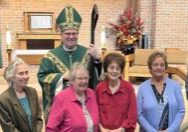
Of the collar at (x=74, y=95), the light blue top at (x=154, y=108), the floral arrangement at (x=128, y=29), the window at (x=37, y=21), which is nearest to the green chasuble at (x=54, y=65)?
the collar at (x=74, y=95)

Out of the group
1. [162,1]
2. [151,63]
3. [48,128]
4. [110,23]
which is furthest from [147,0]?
[48,128]

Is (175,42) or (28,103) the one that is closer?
(28,103)

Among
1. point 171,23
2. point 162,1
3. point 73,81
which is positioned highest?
point 162,1

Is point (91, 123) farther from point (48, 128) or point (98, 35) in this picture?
point (98, 35)

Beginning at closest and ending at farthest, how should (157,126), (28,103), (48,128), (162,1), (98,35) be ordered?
(48,128) → (28,103) → (157,126) → (162,1) → (98,35)

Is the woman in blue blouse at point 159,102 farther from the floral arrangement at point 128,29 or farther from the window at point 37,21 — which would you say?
the window at point 37,21

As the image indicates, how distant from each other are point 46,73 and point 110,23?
619cm

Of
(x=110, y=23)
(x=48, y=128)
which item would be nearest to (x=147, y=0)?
(x=110, y=23)

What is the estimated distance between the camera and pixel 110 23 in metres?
8.82

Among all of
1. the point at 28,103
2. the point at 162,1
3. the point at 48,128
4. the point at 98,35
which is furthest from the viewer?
the point at 98,35

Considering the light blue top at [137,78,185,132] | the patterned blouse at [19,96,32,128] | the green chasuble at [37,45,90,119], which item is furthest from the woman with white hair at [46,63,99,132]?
the light blue top at [137,78,185,132]

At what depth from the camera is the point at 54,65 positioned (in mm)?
2807

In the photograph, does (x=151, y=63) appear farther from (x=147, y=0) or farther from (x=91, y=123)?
(x=147, y=0)

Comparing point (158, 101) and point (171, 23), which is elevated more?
point (171, 23)
